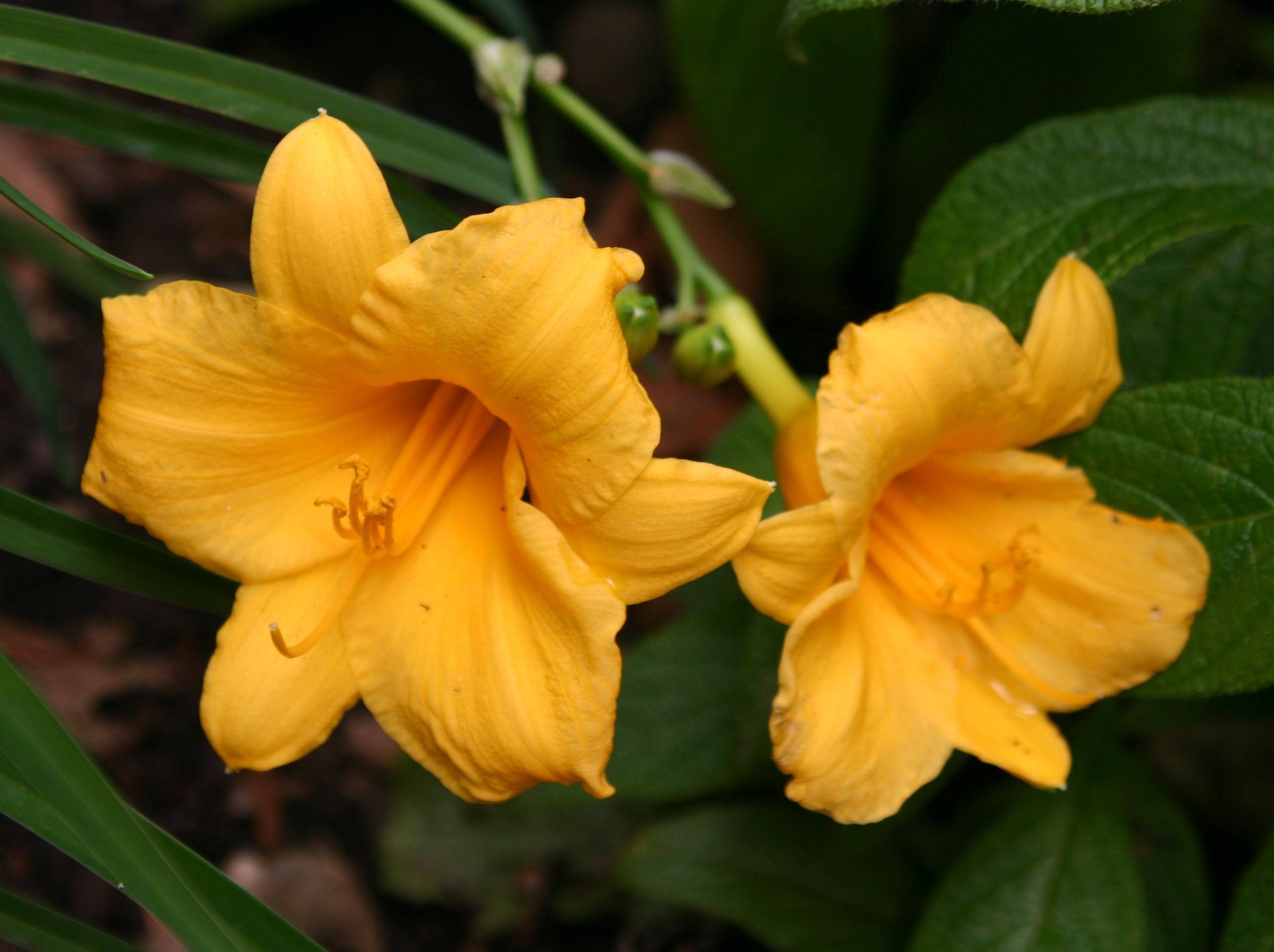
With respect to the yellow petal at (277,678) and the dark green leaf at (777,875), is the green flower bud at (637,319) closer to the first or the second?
the yellow petal at (277,678)

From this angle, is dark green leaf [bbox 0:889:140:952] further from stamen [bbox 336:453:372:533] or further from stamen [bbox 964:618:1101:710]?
stamen [bbox 964:618:1101:710]

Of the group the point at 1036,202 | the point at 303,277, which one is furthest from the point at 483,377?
the point at 1036,202

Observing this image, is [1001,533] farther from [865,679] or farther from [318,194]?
[318,194]

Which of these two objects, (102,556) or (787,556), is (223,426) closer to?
(102,556)

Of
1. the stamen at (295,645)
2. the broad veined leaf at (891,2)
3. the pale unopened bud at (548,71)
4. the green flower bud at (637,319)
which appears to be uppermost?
the broad veined leaf at (891,2)

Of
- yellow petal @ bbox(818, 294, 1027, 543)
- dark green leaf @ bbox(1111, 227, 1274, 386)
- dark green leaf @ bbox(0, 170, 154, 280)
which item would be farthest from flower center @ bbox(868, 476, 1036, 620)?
dark green leaf @ bbox(0, 170, 154, 280)

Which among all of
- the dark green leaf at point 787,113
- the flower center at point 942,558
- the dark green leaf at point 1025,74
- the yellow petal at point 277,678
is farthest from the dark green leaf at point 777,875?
the dark green leaf at point 1025,74
